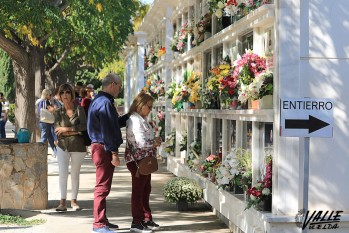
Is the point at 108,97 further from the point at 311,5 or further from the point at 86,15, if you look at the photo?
the point at 86,15

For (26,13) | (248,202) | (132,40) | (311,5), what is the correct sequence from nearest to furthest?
(311,5) → (248,202) → (26,13) → (132,40)

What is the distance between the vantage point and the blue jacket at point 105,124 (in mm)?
9477

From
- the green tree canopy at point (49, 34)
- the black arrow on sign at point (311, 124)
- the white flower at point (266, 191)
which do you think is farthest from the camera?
the green tree canopy at point (49, 34)

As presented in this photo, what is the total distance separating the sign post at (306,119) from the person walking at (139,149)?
3.59 m

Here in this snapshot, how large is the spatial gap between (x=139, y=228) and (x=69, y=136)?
6.49ft

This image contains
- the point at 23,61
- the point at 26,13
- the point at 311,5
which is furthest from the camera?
the point at 23,61

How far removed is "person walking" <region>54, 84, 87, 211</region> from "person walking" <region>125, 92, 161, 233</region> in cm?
141

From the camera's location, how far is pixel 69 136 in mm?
11133

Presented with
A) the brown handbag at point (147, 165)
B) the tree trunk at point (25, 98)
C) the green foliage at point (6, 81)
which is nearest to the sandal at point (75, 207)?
the brown handbag at point (147, 165)

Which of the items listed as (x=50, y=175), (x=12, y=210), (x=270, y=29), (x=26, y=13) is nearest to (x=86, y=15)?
(x=50, y=175)

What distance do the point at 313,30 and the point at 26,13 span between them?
7295mm

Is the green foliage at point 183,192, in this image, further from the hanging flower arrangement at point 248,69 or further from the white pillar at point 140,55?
the white pillar at point 140,55

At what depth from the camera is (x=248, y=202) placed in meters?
8.46

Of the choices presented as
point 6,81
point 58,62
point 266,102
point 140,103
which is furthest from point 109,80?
point 6,81
